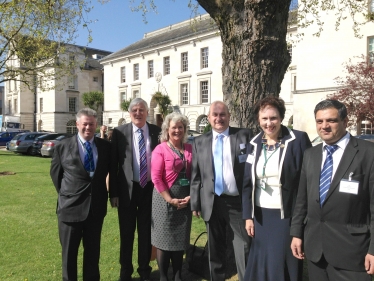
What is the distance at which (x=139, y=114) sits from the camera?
452cm

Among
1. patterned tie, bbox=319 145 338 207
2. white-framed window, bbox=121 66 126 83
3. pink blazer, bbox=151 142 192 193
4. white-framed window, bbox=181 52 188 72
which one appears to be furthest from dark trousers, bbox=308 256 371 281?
white-framed window, bbox=121 66 126 83

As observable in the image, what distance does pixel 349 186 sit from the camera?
9.04ft

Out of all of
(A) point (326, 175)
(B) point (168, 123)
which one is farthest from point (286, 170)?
(B) point (168, 123)

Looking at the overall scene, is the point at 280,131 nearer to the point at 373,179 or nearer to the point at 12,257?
the point at 373,179

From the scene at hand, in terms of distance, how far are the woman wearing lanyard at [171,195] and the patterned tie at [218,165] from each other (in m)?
0.42

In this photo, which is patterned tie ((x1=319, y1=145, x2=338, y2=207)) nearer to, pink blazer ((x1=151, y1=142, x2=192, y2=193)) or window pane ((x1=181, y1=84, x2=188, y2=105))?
pink blazer ((x1=151, y1=142, x2=192, y2=193))

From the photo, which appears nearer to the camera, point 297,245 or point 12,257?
point 297,245

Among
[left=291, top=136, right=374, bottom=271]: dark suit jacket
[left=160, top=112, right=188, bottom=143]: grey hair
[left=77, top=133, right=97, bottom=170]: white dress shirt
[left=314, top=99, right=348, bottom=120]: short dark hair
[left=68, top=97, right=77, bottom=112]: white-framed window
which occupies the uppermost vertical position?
[left=68, top=97, right=77, bottom=112]: white-framed window

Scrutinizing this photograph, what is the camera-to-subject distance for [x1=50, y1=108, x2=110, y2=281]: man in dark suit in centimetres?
403

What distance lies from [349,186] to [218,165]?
1.50m

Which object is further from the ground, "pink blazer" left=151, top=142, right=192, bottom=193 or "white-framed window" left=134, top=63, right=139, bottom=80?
"white-framed window" left=134, top=63, right=139, bottom=80

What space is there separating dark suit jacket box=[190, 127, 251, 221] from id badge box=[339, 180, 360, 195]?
1.19 metres

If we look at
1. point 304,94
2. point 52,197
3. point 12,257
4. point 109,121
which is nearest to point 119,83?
point 109,121

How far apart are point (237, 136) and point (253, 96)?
1126 millimetres
